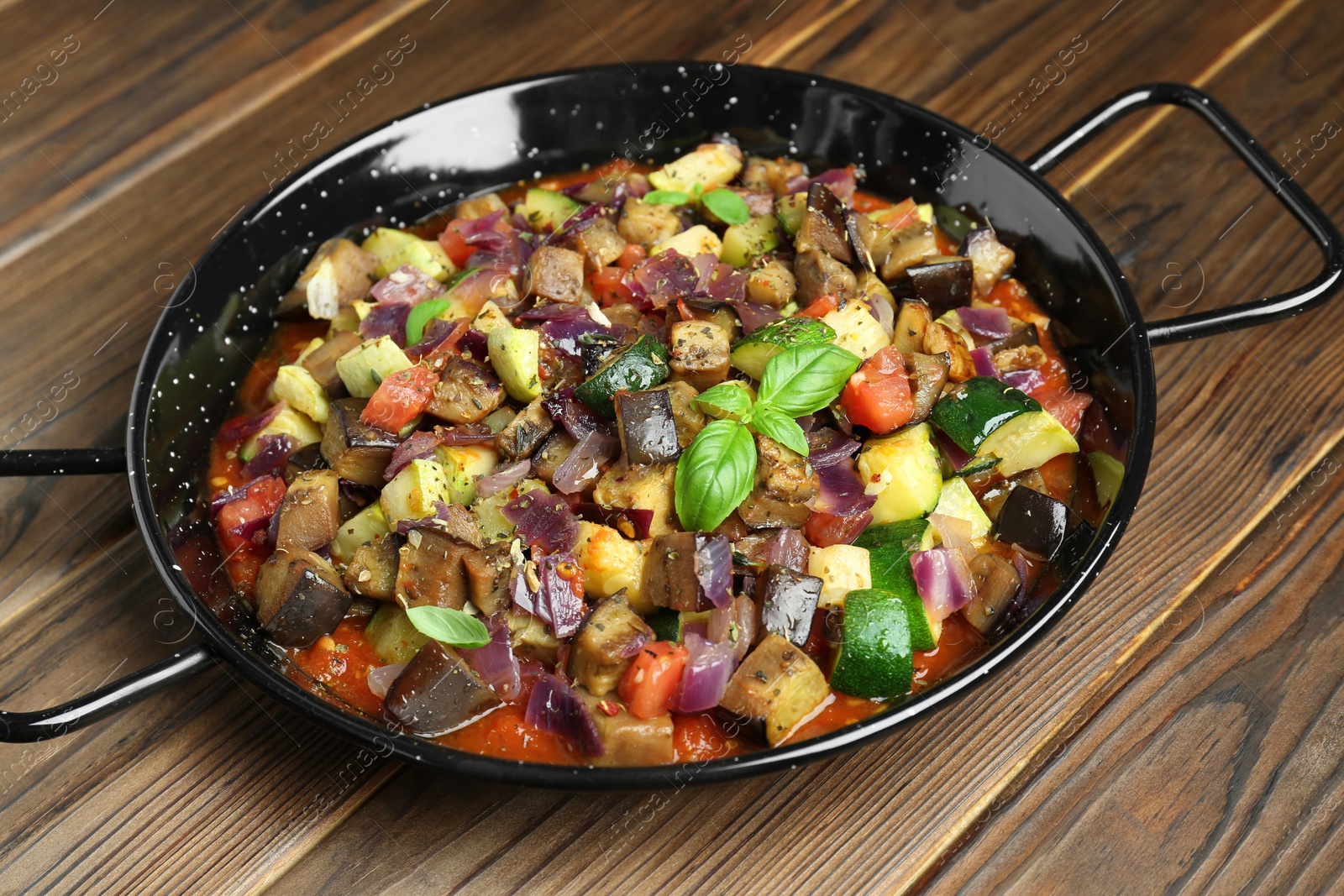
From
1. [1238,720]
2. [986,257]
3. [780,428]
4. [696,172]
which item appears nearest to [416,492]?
[780,428]

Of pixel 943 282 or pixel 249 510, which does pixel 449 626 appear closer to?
pixel 249 510

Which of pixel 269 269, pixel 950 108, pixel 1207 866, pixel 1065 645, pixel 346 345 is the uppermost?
pixel 269 269

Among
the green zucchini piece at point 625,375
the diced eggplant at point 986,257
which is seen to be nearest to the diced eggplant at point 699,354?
the green zucchini piece at point 625,375

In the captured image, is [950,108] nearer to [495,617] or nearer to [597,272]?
[597,272]

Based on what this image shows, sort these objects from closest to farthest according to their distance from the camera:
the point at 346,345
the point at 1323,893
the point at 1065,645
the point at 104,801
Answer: the point at 1323,893
the point at 104,801
the point at 1065,645
the point at 346,345

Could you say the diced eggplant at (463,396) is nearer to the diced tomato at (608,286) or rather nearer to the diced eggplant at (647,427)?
the diced eggplant at (647,427)

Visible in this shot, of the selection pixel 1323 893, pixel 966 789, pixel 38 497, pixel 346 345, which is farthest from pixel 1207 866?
pixel 38 497
